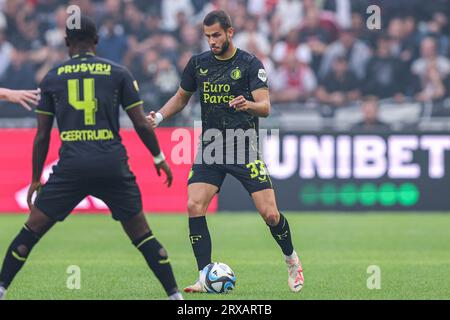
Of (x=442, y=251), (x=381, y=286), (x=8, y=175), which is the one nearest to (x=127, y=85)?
(x=381, y=286)

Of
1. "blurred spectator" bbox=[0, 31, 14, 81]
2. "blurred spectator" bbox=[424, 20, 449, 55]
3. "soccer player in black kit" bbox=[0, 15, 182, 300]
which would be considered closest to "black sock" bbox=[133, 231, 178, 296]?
"soccer player in black kit" bbox=[0, 15, 182, 300]

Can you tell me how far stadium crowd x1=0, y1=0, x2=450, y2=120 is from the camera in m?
19.6

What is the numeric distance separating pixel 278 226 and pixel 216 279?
80 cm

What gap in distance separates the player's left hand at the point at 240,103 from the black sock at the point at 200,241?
4.08ft

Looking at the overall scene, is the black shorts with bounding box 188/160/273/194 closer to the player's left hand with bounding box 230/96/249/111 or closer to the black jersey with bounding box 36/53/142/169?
the player's left hand with bounding box 230/96/249/111

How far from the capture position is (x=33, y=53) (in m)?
20.5

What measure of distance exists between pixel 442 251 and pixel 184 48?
27.9 ft

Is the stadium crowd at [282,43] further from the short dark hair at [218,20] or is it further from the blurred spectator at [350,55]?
the short dark hair at [218,20]

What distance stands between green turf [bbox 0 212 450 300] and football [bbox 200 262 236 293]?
0.13m

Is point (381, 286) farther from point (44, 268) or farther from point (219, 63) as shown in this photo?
point (44, 268)

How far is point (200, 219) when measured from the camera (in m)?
9.62

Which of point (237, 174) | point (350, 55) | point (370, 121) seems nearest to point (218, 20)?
point (237, 174)
